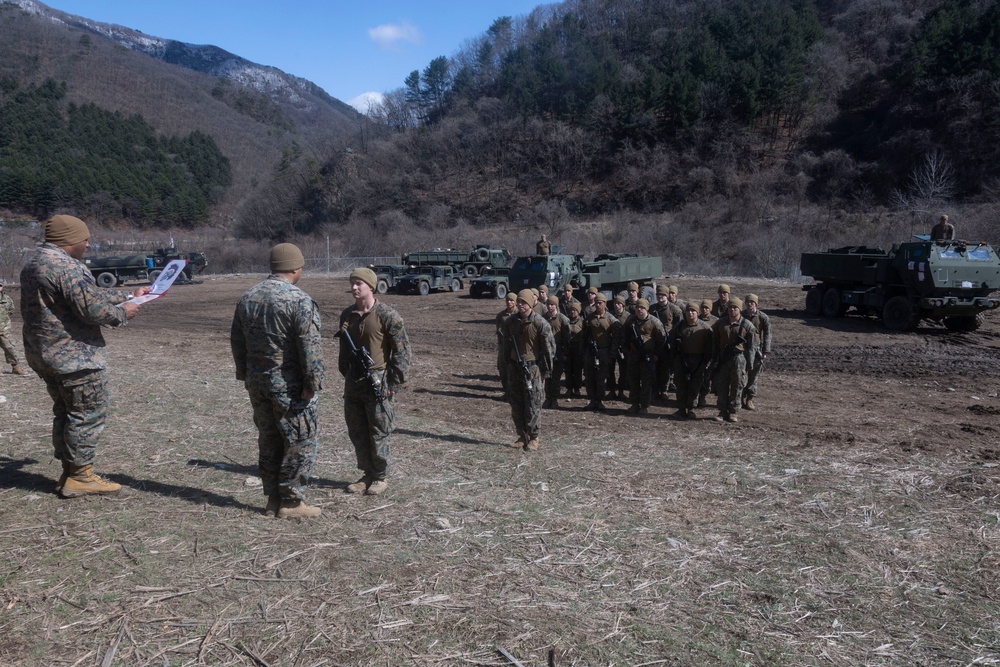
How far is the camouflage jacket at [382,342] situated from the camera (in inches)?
223

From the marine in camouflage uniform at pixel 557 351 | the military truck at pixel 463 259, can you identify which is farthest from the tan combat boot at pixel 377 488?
the military truck at pixel 463 259

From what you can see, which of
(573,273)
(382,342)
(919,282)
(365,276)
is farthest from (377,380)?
(573,273)

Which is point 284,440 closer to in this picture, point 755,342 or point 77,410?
point 77,410

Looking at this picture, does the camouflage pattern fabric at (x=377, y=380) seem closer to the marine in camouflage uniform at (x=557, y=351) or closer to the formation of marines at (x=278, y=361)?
the formation of marines at (x=278, y=361)

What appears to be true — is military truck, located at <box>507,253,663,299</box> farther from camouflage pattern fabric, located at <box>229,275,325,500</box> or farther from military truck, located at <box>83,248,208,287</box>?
military truck, located at <box>83,248,208,287</box>

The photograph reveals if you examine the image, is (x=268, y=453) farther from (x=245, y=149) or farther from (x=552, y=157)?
(x=245, y=149)

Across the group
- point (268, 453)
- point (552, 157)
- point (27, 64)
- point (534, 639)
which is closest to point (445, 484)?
point (268, 453)

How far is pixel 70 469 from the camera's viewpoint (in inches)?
204

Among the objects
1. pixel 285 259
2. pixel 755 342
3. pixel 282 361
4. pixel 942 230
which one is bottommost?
pixel 755 342

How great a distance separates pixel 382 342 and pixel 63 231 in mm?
2335

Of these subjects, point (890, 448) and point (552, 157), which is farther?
point (552, 157)

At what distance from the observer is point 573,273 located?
21.2 metres

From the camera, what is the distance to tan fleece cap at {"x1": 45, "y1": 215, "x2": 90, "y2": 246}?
4914 millimetres

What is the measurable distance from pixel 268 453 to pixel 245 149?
107191 mm
